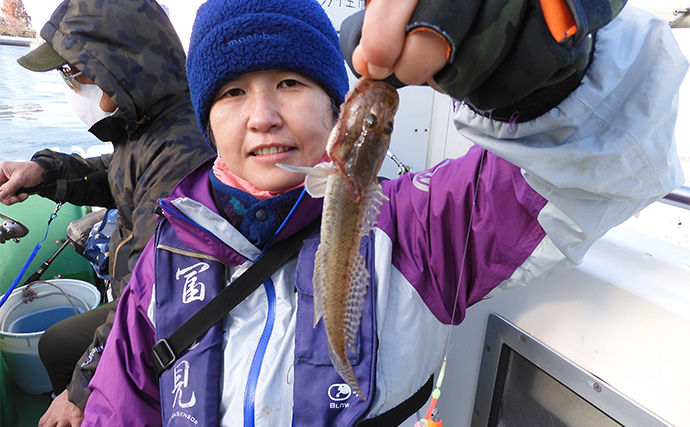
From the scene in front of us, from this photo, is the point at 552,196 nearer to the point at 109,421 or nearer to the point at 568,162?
the point at 568,162

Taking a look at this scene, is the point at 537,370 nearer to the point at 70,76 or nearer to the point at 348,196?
the point at 348,196

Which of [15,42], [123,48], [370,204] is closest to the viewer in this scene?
[370,204]

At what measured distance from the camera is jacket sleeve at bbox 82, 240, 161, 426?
5.77 ft

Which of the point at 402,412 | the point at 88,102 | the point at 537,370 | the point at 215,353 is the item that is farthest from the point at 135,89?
the point at 537,370

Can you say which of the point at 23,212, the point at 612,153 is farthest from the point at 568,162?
the point at 23,212

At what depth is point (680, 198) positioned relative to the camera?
4.99 ft

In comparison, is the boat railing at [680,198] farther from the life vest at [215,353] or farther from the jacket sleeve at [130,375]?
the jacket sleeve at [130,375]

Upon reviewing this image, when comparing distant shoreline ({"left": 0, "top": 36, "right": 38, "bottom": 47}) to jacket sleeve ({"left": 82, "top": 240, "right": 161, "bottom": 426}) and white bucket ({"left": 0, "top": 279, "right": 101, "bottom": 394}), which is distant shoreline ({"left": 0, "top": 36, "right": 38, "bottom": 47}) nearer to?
white bucket ({"left": 0, "top": 279, "right": 101, "bottom": 394})

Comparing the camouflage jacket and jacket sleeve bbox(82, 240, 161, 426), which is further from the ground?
the camouflage jacket

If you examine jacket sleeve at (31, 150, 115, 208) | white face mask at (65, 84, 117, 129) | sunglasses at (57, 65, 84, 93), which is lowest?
jacket sleeve at (31, 150, 115, 208)

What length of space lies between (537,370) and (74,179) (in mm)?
3993

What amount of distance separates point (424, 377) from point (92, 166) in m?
3.76

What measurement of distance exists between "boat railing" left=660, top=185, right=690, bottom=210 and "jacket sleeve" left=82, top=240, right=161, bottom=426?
2.25 metres

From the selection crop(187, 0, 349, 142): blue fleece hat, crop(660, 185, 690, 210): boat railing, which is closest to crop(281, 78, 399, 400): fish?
crop(187, 0, 349, 142): blue fleece hat
